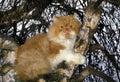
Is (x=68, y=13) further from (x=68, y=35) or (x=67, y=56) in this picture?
(x=67, y=56)

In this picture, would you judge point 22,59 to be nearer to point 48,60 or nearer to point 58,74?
point 48,60

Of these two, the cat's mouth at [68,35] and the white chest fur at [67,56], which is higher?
the cat's mouth at [68,35]

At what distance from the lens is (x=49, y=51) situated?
18.0 ft

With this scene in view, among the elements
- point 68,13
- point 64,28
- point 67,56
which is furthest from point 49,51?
point 68,13

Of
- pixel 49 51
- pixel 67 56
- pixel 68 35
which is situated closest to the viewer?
pixel 67 56

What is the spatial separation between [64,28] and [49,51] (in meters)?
0.45

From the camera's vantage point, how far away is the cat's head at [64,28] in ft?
18.4

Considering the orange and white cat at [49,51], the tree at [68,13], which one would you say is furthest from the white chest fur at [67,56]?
the tree at [68,13]

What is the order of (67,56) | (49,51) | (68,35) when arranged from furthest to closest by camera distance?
(68,35)
(49,51)
(67,56)

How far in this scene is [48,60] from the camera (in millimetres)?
5406

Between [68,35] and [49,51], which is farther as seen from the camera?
[68,35]

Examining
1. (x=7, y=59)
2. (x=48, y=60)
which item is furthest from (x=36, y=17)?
(x=7, y=59)

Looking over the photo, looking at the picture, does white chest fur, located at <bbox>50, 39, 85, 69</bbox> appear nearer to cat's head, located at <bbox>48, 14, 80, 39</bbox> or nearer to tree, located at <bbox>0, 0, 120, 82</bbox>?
cat's head, located at <bbox>48, 14, 80, 39</bbox>

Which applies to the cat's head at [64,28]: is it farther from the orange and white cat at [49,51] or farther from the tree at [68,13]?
the tree at [68,13]
